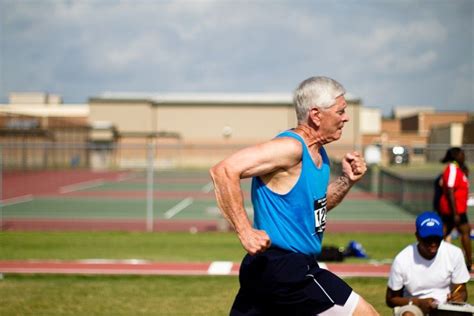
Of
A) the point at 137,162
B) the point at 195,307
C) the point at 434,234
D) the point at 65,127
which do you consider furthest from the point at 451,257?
the point at 65,127

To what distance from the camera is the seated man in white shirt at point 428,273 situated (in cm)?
606

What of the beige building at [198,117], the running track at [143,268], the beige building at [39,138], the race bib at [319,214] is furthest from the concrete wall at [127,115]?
the race bib at [319,214]

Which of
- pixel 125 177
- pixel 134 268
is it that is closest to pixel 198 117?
pixel 125 177

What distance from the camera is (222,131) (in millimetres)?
68688

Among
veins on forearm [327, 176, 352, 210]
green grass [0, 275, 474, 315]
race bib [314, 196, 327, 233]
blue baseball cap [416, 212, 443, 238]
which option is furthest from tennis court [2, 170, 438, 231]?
race bib [314, 196, 327, 233]

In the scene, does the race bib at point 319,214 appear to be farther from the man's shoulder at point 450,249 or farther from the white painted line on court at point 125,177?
the white painted line on court at point 125,177

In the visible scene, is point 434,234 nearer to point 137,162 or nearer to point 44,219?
point 44,219

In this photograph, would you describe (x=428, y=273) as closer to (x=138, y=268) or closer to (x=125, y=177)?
(x=138, y=268)

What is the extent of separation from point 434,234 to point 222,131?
206 feet

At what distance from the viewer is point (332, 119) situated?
4477 millimetres

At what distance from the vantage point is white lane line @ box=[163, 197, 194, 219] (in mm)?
24422

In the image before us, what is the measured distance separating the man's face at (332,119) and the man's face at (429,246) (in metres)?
1.93

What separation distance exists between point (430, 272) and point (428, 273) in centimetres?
2

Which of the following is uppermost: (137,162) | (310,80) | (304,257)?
(310,80)
